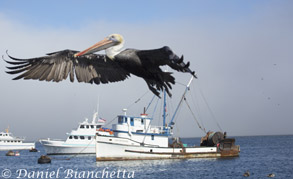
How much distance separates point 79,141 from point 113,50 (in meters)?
56.1

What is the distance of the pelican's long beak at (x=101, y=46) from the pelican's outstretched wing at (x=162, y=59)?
46 centimetres

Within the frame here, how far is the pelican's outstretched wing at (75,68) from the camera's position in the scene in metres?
8.12

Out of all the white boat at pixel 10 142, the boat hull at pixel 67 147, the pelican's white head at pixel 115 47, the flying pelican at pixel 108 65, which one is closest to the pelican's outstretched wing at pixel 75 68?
the flying pelican at pixel 108 65

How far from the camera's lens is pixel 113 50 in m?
6.21

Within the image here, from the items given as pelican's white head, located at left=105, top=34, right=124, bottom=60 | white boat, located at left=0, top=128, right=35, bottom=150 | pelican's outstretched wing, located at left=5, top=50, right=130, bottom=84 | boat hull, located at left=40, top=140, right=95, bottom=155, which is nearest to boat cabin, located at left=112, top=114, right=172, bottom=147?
boat hull, located at left=40, top=140, right=95, bottom=155

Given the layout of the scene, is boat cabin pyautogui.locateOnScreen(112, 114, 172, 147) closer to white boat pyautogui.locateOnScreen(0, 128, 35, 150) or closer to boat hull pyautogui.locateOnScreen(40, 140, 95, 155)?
boat hull pyautogui.locateOnScreen(40, 140, 95, 155)

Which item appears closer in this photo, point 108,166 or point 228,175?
point 228,175

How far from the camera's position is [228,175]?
118 ft

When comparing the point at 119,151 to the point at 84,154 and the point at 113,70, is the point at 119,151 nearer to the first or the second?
the point at 84,154

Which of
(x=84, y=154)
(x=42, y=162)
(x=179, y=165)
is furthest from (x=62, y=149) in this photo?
(x=179, y=165)

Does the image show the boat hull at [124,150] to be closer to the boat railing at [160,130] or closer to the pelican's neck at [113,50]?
the boat railing at [160,130]

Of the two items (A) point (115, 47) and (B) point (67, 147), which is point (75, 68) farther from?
(B) point (67, 147)

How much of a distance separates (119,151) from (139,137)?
2740 millimetres

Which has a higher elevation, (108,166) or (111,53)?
(111,53)
